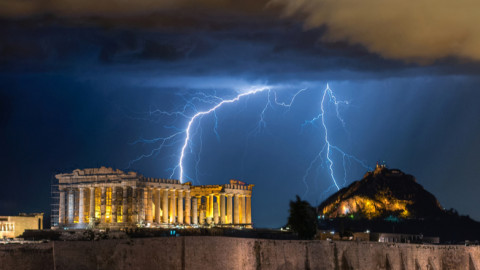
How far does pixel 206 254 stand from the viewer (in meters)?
76.1

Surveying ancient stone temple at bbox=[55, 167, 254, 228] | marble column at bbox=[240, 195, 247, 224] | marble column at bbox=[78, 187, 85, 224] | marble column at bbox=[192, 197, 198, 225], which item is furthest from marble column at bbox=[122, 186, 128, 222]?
marble column at bbox=[240, 195, 247, 224]

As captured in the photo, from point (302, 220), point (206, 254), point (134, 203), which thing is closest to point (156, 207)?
point (134, 203)

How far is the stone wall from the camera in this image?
66.6 m

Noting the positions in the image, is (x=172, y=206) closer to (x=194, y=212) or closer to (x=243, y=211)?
(x=194, y=212)

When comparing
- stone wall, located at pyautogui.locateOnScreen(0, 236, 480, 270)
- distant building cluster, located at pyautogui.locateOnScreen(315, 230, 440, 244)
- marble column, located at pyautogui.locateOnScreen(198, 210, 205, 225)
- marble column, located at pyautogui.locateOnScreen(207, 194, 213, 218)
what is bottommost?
stone wall, located at pyautogui.locateOnScreen(0, 236, 480, 270)

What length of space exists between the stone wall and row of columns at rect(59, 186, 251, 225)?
34319 millimetres

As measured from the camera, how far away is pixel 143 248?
7131cm

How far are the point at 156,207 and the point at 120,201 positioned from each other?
5205 millimetres

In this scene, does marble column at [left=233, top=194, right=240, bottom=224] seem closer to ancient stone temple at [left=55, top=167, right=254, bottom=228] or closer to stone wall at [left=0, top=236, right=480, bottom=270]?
ancient stone temple at [left=55, top=167, right=254, bottom=228]

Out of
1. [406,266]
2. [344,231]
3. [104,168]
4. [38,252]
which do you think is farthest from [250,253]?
[104,168]

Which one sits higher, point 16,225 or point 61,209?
point 61,209

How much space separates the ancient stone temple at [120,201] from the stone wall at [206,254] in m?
31.8

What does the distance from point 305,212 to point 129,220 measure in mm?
26056

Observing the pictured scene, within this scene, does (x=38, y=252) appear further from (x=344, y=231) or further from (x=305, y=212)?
(x=344, y=231)
